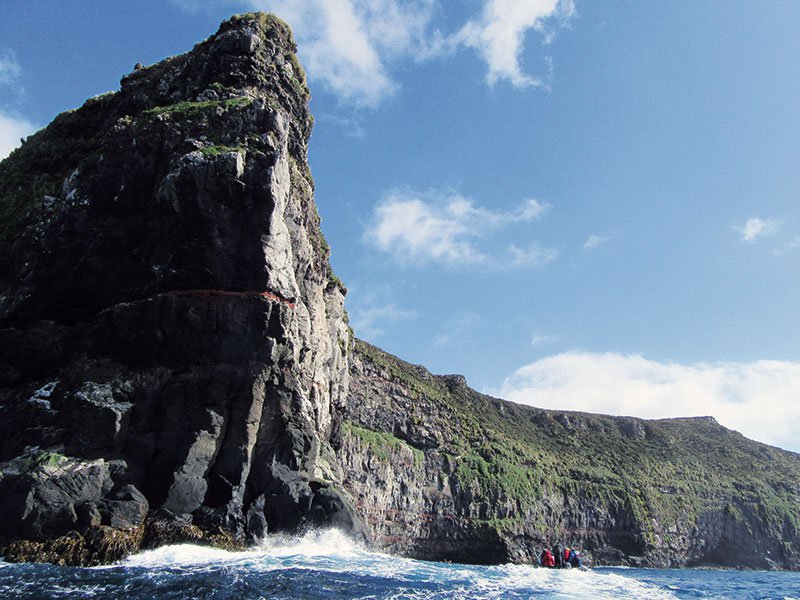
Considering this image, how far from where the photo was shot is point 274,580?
20.9 metres

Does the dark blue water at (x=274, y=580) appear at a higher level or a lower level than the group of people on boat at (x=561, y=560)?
lower

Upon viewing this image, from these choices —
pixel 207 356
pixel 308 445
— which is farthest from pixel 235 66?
pixel 308 445

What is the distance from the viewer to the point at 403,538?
77.1 meters

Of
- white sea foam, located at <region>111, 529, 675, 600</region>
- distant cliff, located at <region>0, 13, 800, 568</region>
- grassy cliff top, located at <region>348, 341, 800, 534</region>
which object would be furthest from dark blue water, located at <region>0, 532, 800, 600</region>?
grassy cliff top, located at <region>348, 341, 800, 534</region>

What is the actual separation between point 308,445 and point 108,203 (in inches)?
839

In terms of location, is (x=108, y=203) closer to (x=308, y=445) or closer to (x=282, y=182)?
(x=282, y=182)

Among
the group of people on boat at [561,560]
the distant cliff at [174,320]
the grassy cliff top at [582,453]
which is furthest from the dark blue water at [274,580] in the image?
the grassy cliff top at [582,453]

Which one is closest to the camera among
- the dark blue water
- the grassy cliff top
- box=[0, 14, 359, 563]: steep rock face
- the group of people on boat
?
the dark blue water

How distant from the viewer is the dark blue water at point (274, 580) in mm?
18469

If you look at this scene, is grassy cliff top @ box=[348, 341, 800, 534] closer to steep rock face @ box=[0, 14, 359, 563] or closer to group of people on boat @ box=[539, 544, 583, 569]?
group of people on boat @ box=[539, 544, 583, 569]

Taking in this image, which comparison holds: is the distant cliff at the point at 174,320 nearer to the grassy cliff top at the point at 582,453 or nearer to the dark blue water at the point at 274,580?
the dark blue water at the point at 274,580

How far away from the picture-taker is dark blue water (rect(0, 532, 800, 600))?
60.6ft

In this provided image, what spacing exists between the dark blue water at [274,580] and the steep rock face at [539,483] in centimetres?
4555

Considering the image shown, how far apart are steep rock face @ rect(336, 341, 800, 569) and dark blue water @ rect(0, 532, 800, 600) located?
149 ft
